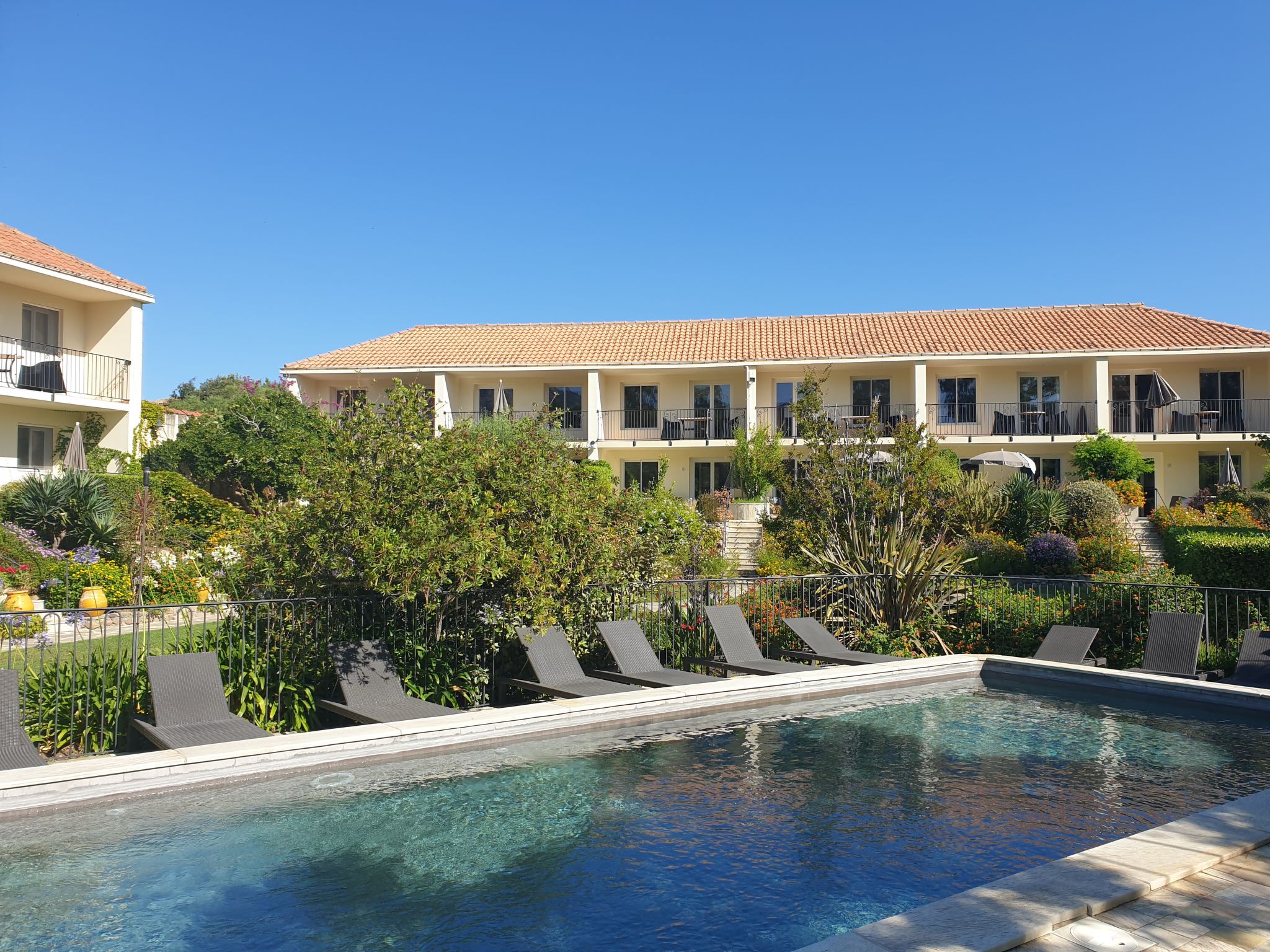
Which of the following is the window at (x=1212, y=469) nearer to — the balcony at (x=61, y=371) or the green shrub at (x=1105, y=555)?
the green shrub at (x=1105, y=555)

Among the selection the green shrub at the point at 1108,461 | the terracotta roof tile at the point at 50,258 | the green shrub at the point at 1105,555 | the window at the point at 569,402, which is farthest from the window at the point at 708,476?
the terracotta roof tile at the point at 50,258

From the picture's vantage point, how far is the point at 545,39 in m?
18.8

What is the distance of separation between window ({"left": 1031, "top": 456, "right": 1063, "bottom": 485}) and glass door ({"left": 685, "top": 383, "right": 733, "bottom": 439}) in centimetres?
1030

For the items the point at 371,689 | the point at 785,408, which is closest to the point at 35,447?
the point at 371,689

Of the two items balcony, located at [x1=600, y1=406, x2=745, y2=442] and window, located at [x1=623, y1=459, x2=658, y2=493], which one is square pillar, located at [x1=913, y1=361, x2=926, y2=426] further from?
window, located at [x1=623, y1=459, x2=658, y2=493]

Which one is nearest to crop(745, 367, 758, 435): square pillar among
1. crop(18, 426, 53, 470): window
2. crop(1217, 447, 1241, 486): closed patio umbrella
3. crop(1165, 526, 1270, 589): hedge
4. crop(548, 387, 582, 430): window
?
crop(548, 387, 582, 430): window

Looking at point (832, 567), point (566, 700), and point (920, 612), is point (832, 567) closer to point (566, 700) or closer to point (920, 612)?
point (920, 612)

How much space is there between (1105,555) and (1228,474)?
1053cm

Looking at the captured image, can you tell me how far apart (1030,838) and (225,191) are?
21.9 m

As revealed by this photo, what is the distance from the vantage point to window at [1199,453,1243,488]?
97.5 ft

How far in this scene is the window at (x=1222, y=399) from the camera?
29.8 meters

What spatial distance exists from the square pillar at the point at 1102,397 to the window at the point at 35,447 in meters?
30.9

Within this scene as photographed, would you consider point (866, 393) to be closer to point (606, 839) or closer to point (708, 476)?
point (708, 476)

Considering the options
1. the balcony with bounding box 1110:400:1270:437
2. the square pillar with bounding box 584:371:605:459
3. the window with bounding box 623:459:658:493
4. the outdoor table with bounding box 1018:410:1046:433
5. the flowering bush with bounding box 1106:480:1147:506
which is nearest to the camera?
the flowering bush with bounding box 1106:480:1147:506
